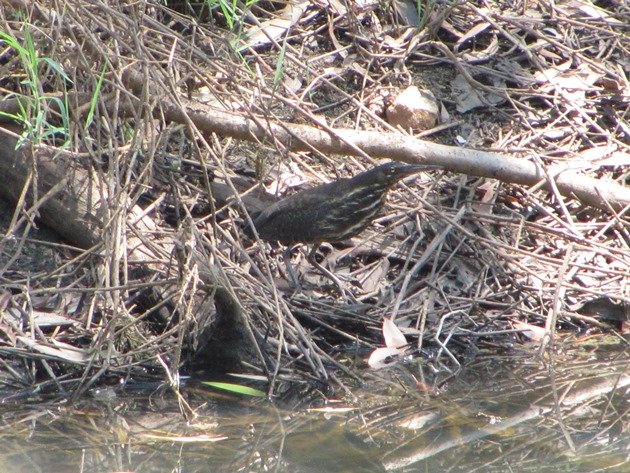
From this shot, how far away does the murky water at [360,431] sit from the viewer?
3807 millimetres

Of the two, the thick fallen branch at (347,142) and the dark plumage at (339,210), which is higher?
the thick fallen branch at (347,142)

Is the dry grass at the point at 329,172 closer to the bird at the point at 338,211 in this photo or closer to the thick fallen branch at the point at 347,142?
the thick fallen branch at the point at 347,142

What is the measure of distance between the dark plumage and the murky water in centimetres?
126

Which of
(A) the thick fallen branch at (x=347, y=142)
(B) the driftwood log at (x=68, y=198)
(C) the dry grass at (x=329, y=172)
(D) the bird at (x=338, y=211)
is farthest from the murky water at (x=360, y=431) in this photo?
(A) the thick fallen branch at (x=347, y=142)

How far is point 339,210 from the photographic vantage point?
225 inches

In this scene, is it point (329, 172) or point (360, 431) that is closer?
point (360, 431)

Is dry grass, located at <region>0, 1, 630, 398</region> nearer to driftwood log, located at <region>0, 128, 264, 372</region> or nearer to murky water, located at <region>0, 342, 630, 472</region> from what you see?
driftwood log, located at <region>0, 128, 264, 372</region>

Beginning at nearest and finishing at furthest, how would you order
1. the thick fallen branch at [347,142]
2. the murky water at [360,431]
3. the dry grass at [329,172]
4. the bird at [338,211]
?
1. the murky water at [360,431]
2. the dry grass at [329,172]
3. the thick fallen branch at [347,142]
4. the bird at [338,211]

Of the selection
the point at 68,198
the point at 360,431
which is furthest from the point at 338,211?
the point at 360,431

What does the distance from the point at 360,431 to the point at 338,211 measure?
73.7 inches

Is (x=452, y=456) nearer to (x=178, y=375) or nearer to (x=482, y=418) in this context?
(x=482, y=418)

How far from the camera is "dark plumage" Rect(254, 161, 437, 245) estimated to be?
18.8 ft

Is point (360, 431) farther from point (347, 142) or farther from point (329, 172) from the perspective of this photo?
point (329, 172)

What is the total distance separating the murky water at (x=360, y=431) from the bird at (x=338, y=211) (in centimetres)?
126
